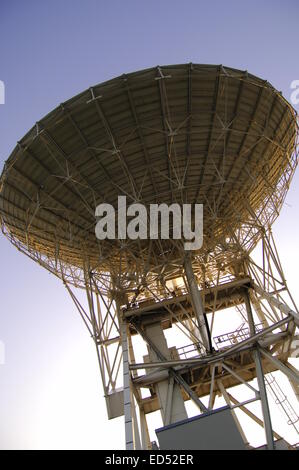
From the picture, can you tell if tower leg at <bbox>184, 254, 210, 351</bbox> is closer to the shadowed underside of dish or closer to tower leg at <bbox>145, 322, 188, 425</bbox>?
the shadowed underside of dish

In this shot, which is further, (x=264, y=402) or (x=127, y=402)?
(x=264, y=402)

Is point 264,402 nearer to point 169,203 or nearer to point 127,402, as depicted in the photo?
point 127,402

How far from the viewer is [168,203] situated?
2281 cm

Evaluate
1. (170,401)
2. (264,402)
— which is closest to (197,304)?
(170,401)

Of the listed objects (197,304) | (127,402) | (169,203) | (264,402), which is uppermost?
(169,203)

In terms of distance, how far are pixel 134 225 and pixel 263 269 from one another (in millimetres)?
8561

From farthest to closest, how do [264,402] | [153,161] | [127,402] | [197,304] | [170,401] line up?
[197,304] < [170,401] < [153,161] < [264,402] < [127,402]

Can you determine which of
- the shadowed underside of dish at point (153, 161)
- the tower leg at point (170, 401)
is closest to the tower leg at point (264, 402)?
the tower leg at point (170, 401)

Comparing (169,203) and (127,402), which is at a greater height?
(169,203)

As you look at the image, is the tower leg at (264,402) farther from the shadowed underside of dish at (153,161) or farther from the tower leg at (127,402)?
the shadowed underside of dish at (153,161)

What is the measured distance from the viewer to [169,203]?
22828 millimetres

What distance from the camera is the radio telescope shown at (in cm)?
1770

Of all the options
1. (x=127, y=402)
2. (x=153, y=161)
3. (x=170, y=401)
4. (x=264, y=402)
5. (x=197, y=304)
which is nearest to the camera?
(x=127, y=402)

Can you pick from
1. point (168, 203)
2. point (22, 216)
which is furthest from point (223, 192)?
point (22, 216)
